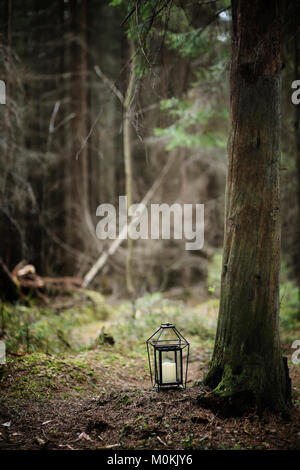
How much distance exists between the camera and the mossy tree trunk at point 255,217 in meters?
3.37

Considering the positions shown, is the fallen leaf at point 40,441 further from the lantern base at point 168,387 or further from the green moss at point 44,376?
the lantern base at point 168,387

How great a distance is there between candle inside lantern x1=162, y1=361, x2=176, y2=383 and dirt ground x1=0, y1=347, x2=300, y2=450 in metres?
0.14

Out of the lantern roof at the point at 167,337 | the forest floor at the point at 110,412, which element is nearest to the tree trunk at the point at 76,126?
the lantern roof at the point at 167,337

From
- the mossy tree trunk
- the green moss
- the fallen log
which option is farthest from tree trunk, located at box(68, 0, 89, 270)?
the mossy tree trunk

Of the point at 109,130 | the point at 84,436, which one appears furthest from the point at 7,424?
the point at 109,130

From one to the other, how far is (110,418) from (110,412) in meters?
0.12

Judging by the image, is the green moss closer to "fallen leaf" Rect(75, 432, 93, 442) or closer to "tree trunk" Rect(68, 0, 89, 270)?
"fallen leaf" Rect(75, 432, 93, 442)

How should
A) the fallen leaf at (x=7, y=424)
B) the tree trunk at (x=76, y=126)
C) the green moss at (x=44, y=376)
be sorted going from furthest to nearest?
the tree trunk at (x=76, y=126), the green moss at (x=44, y=376), the fallen leaf at (x=7, y=424)

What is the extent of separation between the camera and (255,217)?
11.1 feet

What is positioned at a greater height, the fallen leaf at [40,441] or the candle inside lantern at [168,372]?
the candle inside lantern at [168,372]

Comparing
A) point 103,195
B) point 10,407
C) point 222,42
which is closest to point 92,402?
point 10,407

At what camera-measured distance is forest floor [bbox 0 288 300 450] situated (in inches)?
116

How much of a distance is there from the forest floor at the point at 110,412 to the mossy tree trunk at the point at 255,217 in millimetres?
364

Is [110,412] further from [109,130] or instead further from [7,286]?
[109,130]
